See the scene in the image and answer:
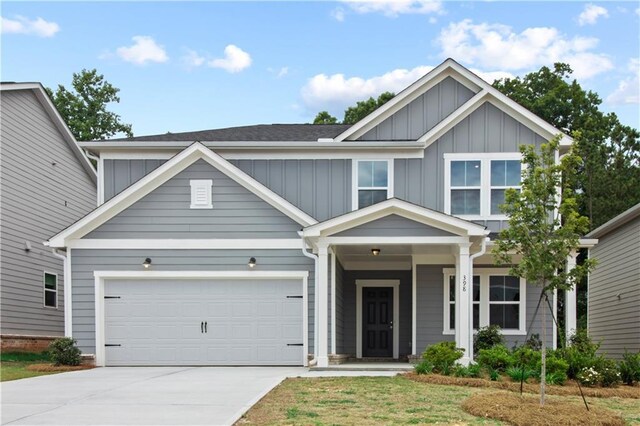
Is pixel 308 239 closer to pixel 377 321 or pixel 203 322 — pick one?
A: pixel 203 322

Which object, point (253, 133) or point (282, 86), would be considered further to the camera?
point (282, 86)

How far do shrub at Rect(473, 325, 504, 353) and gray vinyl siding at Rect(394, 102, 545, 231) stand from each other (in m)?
3.54

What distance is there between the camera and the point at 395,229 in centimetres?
1548

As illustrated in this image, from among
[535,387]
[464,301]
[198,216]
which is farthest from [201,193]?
[535,387]

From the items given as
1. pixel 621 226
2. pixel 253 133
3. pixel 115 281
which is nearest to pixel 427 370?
pixel 115 281

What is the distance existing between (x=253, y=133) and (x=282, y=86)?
22.5 feet

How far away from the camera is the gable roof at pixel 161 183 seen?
16.5 metres

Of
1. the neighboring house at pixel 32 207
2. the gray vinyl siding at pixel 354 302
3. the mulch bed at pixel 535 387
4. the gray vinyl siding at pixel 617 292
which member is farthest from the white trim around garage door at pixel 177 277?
the gray vinyl siding at pixel 617 292

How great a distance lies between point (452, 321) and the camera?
18391 mm

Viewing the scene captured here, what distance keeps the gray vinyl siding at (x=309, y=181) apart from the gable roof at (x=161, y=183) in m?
2.17

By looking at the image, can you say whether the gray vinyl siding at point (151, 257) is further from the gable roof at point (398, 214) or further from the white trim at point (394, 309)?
the white trim at point (394, 309)

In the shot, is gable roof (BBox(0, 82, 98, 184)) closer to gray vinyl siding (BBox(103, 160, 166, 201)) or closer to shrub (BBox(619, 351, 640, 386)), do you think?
gray vinyl siding (BBox(103, 160, 166, 201))

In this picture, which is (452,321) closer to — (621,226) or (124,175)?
(621,226)

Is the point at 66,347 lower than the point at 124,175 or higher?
lower
